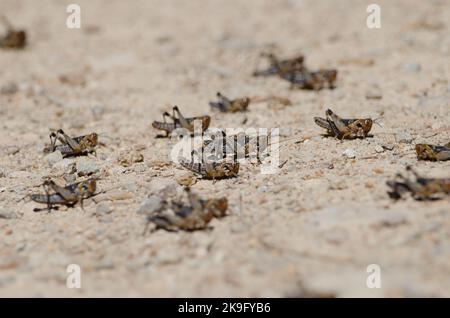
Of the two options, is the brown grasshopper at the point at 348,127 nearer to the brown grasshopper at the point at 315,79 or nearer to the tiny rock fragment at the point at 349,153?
the tiny rock fragment at the point at 349,153

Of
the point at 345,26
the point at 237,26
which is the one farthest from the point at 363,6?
the point at 237,26

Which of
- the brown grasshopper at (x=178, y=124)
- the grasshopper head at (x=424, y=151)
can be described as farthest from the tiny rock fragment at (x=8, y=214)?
the grasshopper head at (x=424, y=151)

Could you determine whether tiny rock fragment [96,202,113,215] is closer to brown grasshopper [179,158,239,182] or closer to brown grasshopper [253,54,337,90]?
brown grasshopper [179,158,239,182]

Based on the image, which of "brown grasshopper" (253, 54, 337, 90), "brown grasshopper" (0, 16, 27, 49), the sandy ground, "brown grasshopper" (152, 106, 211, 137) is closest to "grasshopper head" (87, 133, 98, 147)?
the sandy ground

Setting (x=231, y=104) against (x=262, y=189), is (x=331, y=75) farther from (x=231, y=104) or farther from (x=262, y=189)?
(x=262, y=189)

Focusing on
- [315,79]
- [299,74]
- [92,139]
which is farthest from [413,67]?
[92,139]
